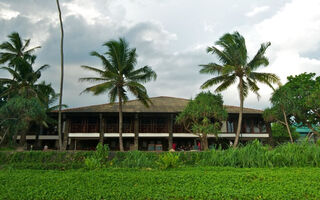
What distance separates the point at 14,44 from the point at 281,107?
2310 centimetres

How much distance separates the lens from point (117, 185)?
496 centimetres

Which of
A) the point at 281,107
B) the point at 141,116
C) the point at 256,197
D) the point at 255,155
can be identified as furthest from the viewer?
the point at 141,116

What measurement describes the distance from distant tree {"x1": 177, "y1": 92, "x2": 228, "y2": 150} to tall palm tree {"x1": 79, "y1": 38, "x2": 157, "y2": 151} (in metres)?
3.39

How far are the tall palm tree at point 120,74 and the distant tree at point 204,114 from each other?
3390 mm

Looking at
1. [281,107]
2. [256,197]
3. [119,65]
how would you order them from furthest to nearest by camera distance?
1. [281,107]
2. [119,65]
3. [256,197]

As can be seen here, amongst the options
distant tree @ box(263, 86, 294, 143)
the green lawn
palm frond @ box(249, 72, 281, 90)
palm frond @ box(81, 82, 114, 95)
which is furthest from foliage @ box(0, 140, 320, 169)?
distant tree @ box(263, 86, 294, 143)

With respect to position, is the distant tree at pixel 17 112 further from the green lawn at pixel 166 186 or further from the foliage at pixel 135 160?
the green lawn at pixel 166 186

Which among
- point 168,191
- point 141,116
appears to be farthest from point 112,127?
point 168,191

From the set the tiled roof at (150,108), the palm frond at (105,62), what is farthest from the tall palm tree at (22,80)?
the palm frond at (105,62)

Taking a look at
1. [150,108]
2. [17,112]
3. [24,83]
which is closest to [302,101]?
[150,108]

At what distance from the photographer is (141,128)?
2141 centimetres

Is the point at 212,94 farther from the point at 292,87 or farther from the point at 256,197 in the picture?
the point at 256,197

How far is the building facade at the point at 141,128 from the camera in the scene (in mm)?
20484

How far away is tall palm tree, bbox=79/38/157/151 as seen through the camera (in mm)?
16344
